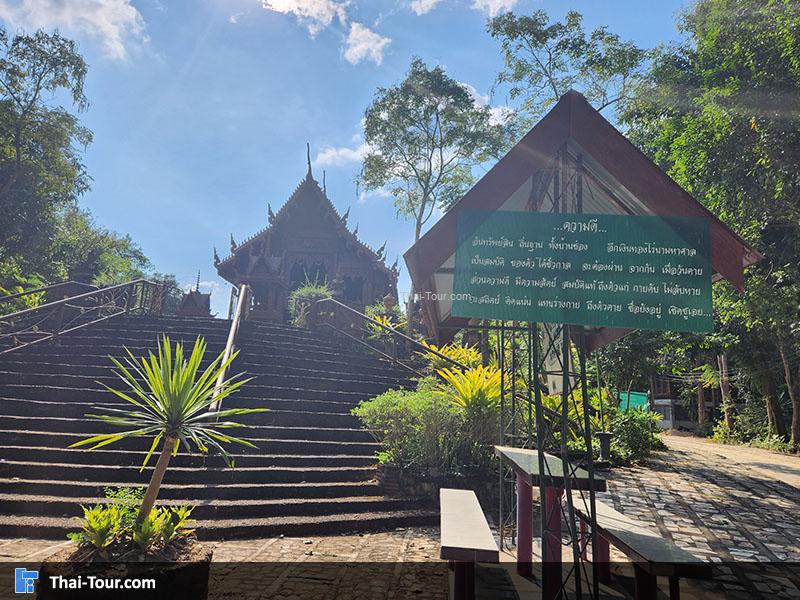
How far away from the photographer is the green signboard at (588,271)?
2.73m

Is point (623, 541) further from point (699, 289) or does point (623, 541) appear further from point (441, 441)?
point (441, 441)

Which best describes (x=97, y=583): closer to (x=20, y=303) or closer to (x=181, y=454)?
(x=181, y=454)

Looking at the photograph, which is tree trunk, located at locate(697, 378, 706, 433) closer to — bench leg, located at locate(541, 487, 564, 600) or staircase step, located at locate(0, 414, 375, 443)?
staircase step, located at locate(0, 414, 375, 443)

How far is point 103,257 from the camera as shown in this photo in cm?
3466

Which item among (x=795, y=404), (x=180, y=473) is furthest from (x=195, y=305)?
(x=795, y=404)

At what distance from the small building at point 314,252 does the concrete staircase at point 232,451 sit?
12.4 m

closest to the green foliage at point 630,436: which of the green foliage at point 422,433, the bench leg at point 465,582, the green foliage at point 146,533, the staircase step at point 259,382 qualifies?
the staircase step at point 259,382

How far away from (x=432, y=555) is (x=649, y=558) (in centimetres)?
227

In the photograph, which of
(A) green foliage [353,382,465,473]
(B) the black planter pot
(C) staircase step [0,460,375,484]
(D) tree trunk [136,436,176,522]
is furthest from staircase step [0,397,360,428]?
(B) the black planter pot

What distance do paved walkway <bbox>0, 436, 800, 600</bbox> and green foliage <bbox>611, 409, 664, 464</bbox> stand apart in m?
2.70

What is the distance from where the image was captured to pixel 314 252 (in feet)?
76.0

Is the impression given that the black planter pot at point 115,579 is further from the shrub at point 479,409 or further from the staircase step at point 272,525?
the shrub at point 479,409

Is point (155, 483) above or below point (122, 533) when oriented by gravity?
above

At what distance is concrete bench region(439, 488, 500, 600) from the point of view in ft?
9.06
